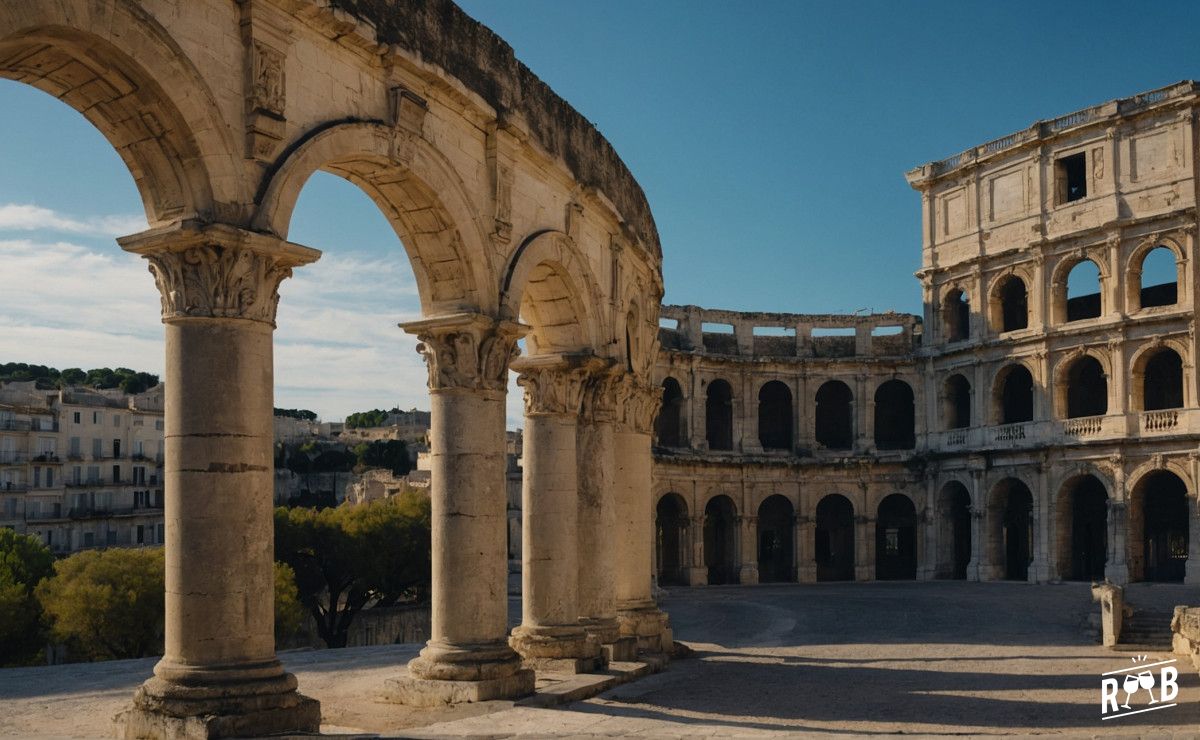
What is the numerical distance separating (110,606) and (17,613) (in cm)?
459

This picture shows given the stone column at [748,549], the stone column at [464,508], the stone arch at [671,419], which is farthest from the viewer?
the stone arch at [671,419]

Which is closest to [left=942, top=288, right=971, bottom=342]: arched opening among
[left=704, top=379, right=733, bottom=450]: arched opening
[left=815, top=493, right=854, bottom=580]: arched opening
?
A: [left=815, top=493, right=854, bottom=580]: arched opening

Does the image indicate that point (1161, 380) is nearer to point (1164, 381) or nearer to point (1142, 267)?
point (1164, 381)

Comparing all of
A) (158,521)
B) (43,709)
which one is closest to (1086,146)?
(43,709)

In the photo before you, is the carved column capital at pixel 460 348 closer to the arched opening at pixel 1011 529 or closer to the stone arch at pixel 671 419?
the arched opening at pixel 1011 529

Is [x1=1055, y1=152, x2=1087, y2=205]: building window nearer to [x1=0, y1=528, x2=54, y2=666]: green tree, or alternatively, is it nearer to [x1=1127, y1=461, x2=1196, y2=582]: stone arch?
[x1=1127, y1=461, x2=1196, y2=582]: stone arch

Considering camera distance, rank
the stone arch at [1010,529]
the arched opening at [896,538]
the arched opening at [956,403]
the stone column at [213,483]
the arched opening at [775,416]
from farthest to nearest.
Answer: the arched opening at [775,416] → the arched opening at [896,538] → the arched opening at [956,403] → the stone arch at [1010,529] → the stone column at [213,483]

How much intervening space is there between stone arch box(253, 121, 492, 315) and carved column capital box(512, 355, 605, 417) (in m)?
2.70

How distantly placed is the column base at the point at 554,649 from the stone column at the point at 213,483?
5.76 meters

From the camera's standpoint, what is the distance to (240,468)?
8656 millimetres

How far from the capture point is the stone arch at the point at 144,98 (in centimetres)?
782

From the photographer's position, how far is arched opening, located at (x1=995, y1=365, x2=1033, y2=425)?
4341cm

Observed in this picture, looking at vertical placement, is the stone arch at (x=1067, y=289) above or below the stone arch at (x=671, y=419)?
above

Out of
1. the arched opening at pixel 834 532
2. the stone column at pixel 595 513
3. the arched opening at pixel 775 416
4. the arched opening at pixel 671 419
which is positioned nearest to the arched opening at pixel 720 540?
the arched opening at pixel 671 419
